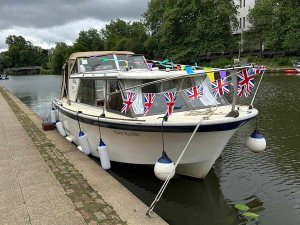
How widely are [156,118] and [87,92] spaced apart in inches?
129

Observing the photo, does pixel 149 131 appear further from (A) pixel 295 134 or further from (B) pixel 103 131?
(A) pixel 295 134

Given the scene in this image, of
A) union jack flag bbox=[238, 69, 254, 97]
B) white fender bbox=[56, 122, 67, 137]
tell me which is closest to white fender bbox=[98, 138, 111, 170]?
union jack flag bbox=[238, 69, 254, 97]

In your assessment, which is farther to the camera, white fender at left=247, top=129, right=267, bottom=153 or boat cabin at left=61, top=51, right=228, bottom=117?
boat cabin at left=61, top=51, right=228, bottom=117

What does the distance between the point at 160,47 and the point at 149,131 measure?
60779 millimetres

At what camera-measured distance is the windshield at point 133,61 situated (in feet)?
34.6

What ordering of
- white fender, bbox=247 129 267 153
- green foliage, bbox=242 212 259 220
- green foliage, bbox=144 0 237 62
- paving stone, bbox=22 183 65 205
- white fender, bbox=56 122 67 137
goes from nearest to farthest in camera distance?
paving stone, bbox=22 183 65 205 → green foliage, bbox=242 212 259 220 → white fender, bbox=247 129 267 153 → white fender, bbox=56 122 67 137 → green foliage, bbox=144 0 237 62

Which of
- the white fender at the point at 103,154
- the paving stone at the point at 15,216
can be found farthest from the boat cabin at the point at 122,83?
the paving stone at the point at 15,216

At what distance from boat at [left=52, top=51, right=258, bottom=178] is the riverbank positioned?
31.5 inches

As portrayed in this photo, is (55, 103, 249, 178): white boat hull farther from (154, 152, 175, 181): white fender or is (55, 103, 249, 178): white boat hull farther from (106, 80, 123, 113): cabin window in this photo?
(154, 152, 175, 181): white fender

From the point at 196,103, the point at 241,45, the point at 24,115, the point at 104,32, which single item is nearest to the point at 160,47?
the point at 241,45

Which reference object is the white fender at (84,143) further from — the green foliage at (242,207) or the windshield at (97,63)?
the green foliage at (242,207)

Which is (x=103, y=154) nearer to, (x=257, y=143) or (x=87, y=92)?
(x=87, y=92)

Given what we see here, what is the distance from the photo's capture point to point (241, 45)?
57156 mm

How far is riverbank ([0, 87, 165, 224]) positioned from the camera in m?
5.75
